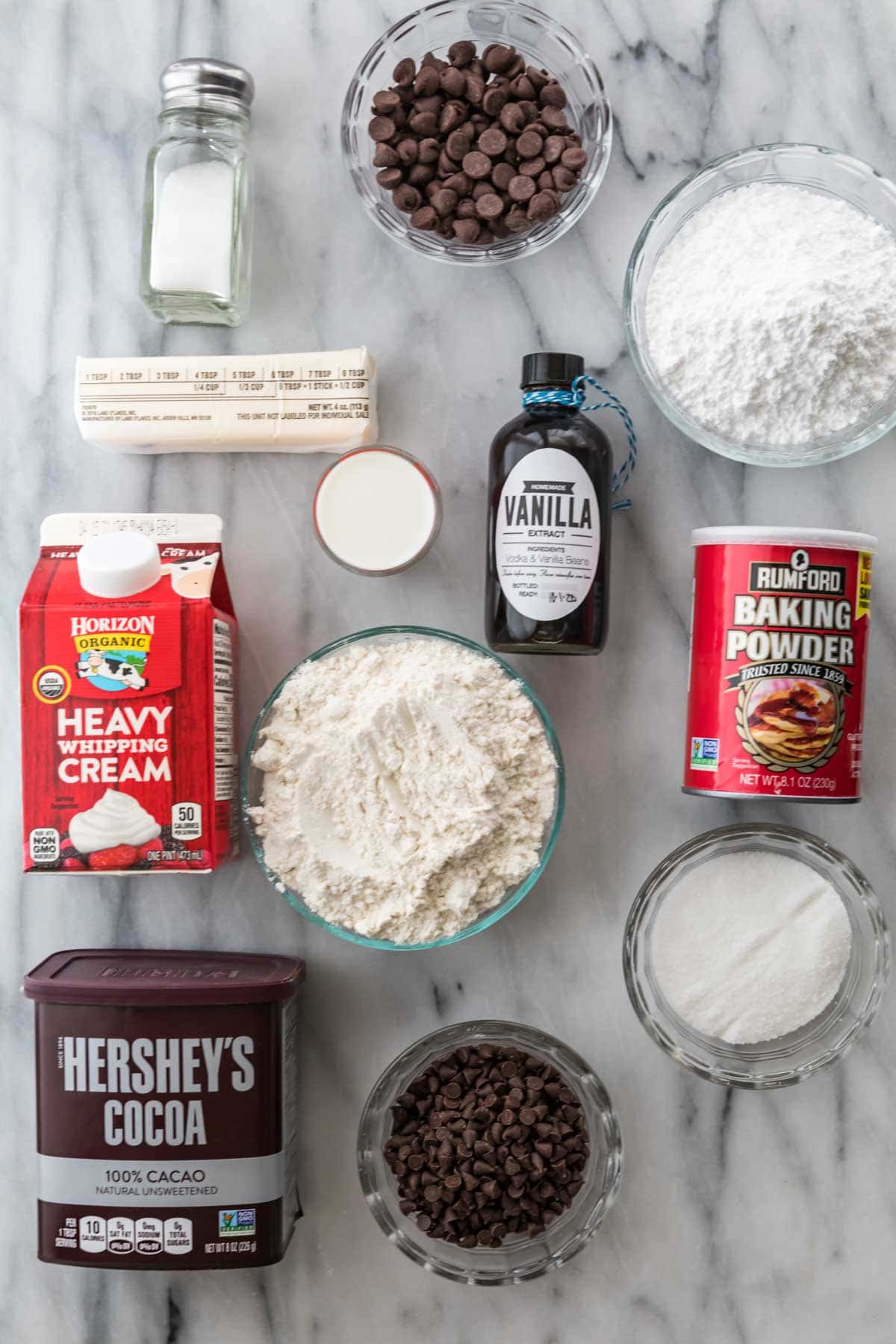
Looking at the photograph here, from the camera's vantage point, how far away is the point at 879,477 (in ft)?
3.72

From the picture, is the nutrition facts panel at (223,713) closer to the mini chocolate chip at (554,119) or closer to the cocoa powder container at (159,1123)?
the cocoa powder container at (159,1123)

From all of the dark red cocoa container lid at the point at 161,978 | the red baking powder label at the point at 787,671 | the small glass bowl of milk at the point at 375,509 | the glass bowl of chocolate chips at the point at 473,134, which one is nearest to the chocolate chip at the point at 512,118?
the glass bowl of chocolate chips at the point at 473,134

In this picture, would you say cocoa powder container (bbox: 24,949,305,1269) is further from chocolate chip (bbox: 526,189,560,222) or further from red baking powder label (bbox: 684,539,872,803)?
chocolate chip (bbox: 526,189,560,222)

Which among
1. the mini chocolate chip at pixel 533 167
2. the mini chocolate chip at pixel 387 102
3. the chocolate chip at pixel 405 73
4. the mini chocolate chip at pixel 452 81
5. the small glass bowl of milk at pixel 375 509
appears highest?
the chocolate chip at pixel 405 73

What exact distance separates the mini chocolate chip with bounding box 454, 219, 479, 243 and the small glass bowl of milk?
235mm

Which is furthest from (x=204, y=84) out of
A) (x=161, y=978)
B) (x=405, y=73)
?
(x=161, y=978)

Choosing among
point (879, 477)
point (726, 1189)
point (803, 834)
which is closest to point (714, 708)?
point (803, 834)

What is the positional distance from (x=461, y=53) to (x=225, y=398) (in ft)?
1.44

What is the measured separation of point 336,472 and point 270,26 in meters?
0.53

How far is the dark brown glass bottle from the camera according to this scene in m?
1.01

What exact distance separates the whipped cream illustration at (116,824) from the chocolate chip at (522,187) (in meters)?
0.73

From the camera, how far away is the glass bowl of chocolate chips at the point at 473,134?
3.48 feet

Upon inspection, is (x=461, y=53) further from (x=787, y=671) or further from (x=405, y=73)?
(x=787, y=671)

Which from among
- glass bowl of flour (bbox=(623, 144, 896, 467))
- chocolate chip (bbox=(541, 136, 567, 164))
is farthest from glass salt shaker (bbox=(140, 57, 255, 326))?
glass bowl of flour (bbox=(623, 144, 896, 467))
